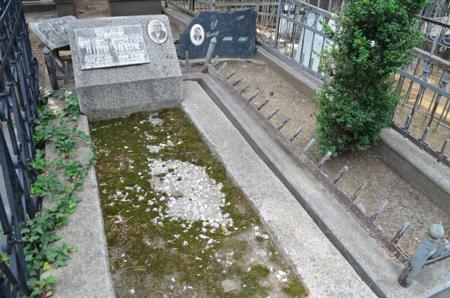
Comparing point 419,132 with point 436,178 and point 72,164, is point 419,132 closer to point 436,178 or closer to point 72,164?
point 436,178

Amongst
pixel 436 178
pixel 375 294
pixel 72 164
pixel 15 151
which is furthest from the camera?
pixel 436 178

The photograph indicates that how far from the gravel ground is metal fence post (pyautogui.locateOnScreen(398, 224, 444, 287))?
0.76 meters

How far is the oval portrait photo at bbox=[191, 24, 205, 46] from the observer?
6121 millimetres

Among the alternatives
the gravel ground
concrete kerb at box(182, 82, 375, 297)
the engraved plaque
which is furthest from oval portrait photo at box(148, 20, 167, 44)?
the gravel ground

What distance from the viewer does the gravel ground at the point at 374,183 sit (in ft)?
11.3

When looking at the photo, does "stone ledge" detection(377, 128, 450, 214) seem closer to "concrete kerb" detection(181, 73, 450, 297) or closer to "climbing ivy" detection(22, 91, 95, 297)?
"concrete kerb" detection(181, 73, 450, 297)

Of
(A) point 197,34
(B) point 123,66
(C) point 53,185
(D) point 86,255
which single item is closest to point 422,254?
(D) point 86,255

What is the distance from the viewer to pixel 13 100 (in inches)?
108

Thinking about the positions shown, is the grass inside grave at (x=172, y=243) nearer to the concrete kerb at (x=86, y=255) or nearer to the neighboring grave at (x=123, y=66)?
the concrete kerb at (x=86, y=255)

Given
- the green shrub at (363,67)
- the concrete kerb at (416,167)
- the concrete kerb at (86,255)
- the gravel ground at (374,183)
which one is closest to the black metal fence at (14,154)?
the concrete kerb at (86,255)

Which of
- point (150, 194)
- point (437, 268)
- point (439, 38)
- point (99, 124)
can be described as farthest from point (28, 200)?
point (439, 38)

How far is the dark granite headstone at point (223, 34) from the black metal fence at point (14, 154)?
2635 mm

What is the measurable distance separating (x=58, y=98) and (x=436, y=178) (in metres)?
4.35

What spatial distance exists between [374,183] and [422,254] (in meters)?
1.66
